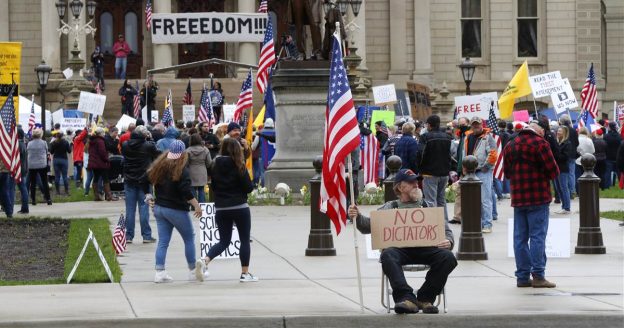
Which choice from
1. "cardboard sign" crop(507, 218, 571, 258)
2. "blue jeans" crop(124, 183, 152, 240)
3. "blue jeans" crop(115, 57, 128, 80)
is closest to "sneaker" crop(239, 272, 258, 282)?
"cardboard sign" crop(507, 218, 571, 258)

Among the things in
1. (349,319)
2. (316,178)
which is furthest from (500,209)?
(349,319)

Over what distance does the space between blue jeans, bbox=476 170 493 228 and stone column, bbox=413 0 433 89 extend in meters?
34.2

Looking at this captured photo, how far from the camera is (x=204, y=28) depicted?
3103 cm

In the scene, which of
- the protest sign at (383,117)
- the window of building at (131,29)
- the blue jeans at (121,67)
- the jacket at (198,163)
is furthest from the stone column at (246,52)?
the jacket at (198,163)

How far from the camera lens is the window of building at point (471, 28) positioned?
2366 inches

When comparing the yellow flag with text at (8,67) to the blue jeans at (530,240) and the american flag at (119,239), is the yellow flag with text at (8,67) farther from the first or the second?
the blue jeans at (530,240)

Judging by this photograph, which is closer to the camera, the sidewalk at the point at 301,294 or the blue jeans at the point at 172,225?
the sidewalk at the point at 301,294

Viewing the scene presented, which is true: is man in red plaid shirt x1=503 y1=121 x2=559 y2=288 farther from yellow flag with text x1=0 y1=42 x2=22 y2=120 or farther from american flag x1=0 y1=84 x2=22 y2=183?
yellow flag with text x1=0 y1=42 x2=22 y2=120

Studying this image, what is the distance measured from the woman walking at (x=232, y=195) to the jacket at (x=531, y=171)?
3.01 metres

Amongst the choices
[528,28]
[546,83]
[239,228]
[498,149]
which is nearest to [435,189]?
[239,228]

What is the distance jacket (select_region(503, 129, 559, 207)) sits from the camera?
1608 centimetres

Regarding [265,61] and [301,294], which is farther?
[265,61]

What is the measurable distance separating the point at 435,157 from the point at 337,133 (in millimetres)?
7087

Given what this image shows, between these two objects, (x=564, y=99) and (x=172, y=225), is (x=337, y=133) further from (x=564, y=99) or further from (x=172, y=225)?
(x=564, y=99)
